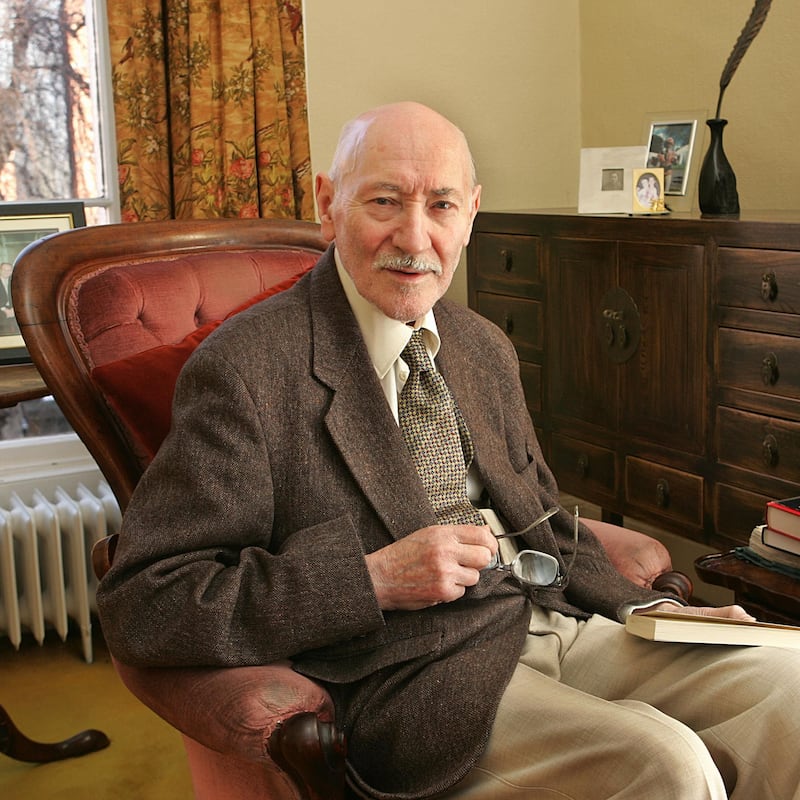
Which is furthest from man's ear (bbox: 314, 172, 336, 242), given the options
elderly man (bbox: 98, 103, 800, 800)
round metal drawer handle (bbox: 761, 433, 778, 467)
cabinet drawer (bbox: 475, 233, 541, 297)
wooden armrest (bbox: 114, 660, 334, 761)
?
cabinet drawer (bbox: 475, 233, 541, 297)

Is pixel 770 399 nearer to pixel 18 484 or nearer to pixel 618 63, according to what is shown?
pixel 618 63

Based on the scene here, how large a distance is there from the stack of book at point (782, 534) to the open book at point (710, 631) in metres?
0.41

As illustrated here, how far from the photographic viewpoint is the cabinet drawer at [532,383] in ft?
10.9

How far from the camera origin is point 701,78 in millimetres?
3430

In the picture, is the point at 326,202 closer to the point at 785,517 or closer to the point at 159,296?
the point at 159,296

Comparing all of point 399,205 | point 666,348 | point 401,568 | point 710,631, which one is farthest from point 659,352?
point 401,568

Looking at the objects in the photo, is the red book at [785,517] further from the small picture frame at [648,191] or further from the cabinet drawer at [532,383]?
the cabinet drawer at [532,383]

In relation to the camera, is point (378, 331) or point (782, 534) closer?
point (378, 331)

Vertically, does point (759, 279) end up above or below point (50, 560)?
above

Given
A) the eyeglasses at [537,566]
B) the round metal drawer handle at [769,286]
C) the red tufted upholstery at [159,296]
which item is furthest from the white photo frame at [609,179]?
the eyeglasses at [537,566]

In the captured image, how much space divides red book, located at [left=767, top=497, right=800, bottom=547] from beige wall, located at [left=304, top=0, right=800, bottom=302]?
136 centimetres

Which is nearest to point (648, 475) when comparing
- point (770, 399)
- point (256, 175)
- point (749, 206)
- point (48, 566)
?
point (770, 399)

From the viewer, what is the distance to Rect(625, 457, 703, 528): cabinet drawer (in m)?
2.83

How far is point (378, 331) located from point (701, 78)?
2173mm
